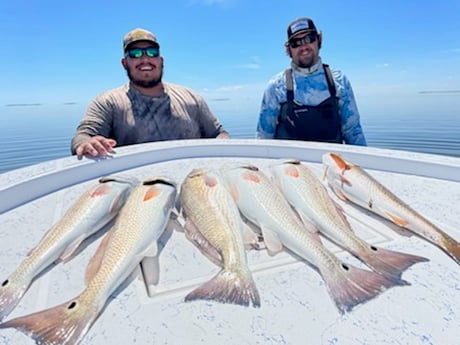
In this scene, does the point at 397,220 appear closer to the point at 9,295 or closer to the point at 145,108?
the point at 9,295

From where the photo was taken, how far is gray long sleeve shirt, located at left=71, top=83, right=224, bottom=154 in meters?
3.68

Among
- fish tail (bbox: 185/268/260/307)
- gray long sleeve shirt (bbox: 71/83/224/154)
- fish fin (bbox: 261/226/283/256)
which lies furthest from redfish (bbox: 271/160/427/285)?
gray long sleeve shirt (bbox: 71/83/224/154)

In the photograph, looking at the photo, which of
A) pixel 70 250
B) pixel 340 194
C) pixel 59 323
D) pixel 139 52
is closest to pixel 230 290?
pixel 59 323

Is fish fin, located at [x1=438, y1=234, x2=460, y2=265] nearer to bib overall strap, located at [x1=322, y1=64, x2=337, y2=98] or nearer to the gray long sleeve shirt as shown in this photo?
bib overall strap, located at [x1=322, y1=64, x2=337, y2=98]

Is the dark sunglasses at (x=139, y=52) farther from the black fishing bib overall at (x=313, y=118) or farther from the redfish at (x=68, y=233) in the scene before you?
the redfish at (x=68, y=233)

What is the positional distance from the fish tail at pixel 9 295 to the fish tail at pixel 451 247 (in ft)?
5.45

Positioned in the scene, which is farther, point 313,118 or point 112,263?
point 313,118

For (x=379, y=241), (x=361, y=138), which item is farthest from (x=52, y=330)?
(x=361, y=138)

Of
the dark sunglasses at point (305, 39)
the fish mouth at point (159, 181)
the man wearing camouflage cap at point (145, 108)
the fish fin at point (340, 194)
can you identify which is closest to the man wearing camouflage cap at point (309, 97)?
the dark sunglasses at point (305, 39)

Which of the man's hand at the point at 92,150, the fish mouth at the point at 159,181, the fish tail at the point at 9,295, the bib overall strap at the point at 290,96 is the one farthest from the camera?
the bib overall strap at the point at 290,96

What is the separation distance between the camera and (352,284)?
113 centimetres

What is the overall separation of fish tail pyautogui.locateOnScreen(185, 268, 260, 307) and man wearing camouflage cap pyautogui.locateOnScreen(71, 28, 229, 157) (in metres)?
2.86

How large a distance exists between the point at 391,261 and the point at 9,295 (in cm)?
141

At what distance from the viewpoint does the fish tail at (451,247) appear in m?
1.31
